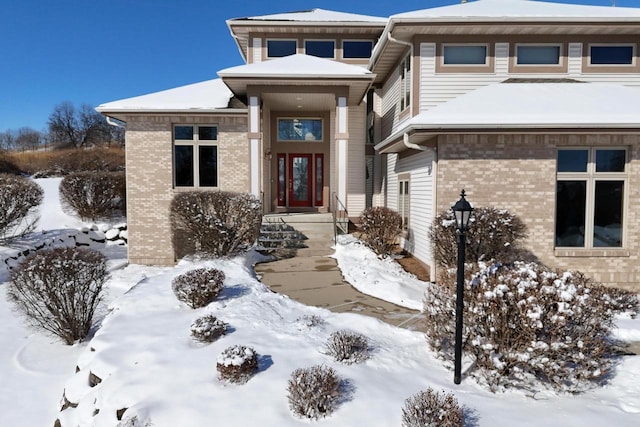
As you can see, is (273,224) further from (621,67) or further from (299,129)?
(621,67)

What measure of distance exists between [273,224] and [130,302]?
5486 mm

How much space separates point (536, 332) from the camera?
431 centimetres

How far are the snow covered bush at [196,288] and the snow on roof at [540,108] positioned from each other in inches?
199

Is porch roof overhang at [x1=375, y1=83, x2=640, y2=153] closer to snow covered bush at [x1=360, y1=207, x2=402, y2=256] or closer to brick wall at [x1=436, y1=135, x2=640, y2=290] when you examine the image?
brick wall at [x1=436, y1=135, x2=640, y2=290]

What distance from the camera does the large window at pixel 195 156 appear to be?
12.5 m

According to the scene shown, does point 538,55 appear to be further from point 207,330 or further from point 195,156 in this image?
point 207,330

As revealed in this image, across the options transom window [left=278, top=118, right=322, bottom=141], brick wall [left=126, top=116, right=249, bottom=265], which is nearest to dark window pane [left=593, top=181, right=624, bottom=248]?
brick wall [left=126, top=116, right=249, bottom=265]

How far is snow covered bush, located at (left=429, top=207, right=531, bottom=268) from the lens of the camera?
26.5 ft

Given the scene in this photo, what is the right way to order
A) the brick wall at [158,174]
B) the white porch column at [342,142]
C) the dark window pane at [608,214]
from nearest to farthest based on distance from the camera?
1. the dark window pane at [608,214]
2. the white porch column at [342,142]
3. the brick wall at [158,174]

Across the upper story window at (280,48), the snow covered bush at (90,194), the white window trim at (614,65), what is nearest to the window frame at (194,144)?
the upper story window at (280,48)

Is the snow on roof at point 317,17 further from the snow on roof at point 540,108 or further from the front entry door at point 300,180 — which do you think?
the snow on roof at point 540,108

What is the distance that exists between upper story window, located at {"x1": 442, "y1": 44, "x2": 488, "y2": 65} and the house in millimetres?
32

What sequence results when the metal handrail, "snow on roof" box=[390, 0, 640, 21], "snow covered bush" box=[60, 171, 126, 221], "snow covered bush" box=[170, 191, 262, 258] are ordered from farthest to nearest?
"snow covered bush" box=[60, 171, 126, 221], the metal handrail, "snow on roof" box=[390, 0, 640, 21], "snow covered bush" box=[170, 191, 262, 258]

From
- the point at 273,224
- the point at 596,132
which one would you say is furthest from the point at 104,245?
the point at 596,132
